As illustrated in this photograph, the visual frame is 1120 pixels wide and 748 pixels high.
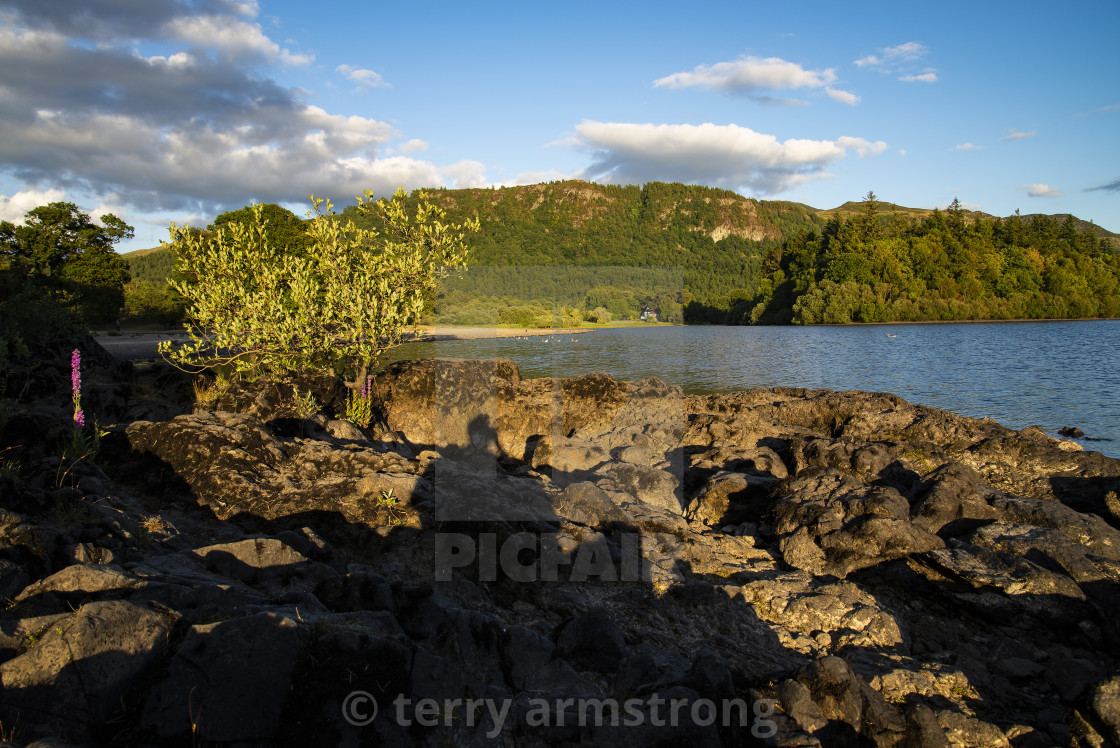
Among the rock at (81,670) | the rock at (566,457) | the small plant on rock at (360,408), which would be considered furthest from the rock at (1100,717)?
the small plant on rock at (360,408)

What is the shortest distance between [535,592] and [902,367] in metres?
35.1

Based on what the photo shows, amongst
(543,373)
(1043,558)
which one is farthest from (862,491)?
(543,373)

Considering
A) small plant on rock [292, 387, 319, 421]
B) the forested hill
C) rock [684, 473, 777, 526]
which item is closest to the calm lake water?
the forested hill

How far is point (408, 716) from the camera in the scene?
309 cm

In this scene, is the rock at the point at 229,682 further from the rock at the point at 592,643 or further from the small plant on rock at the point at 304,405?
the small plant on rock at the point at 304,405

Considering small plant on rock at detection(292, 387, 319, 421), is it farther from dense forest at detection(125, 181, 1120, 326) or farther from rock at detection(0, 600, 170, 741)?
dense forest at detection(125, 181, 1120, 326)

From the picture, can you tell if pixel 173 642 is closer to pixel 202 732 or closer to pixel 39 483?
pixel 202 732

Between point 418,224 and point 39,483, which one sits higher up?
point 418,224

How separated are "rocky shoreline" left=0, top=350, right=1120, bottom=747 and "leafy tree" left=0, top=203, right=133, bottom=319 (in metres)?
38.5

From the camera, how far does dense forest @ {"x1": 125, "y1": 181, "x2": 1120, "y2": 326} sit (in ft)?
141

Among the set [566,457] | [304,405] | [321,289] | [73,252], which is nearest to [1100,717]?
[566,457]

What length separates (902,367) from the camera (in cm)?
3388

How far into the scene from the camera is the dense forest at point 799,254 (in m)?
43.0

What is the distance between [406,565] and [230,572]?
5.33ft
